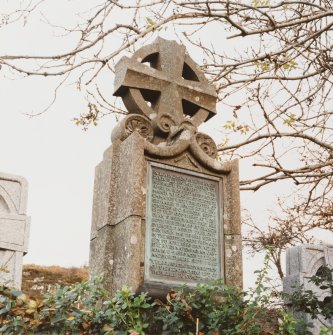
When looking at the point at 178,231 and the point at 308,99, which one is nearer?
the point at 178,231

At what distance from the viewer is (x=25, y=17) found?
23.6 ft

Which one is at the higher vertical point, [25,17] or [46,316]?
[25,17]

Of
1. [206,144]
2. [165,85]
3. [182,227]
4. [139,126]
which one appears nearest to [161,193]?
[182,227]

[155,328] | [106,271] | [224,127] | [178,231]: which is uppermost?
[224,127]

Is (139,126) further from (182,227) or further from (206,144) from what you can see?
(182,227)

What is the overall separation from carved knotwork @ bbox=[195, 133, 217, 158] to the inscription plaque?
0.99 feet

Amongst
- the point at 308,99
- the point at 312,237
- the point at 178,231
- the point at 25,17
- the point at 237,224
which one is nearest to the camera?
the point at 178,231

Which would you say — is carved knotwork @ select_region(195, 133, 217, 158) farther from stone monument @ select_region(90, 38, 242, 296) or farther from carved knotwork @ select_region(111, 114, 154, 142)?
carved knotwork @ select_region(111, 114, 154, 142)

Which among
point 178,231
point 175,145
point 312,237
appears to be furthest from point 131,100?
point 312,237

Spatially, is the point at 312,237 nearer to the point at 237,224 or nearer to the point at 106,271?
the point at 237,224

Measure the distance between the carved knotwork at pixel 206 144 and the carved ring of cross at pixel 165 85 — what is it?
25 cm

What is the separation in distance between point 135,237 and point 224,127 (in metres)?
4.11

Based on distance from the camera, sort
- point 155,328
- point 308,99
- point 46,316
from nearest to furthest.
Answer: point 46,316 < point 155,328 < point 308,99

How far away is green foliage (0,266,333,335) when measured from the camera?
13.1 feet
